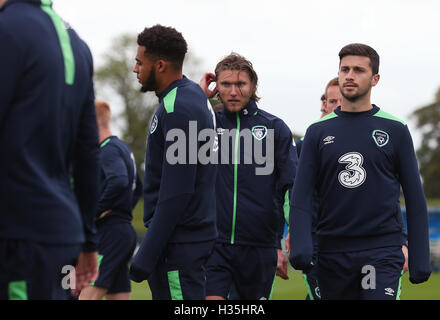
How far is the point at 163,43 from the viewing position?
5.08 meters

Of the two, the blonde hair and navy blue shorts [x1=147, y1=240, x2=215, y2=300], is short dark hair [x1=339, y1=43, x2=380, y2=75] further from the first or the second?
the blonde hair

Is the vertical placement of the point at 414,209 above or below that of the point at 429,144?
above

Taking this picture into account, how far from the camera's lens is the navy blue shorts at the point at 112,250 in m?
8.85

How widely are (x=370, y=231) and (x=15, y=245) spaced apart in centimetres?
322

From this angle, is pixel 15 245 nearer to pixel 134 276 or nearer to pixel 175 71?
pixel 134 276

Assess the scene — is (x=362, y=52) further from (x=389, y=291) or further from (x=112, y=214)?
(x=112, y=214)

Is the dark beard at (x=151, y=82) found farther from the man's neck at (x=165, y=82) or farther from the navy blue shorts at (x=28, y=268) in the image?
the navy blue shorts at (x=28, y=268)

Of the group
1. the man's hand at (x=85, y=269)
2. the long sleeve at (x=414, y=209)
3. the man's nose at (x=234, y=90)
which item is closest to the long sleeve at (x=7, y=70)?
the man's hand at (x=85, y=269)

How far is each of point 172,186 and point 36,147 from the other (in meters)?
1.65

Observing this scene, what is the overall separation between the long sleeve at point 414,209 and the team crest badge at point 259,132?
1.58m

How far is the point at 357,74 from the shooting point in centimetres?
602

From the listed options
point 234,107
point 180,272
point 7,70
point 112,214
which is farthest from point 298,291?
point 7,70

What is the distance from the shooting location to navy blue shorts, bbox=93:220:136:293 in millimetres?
8852
